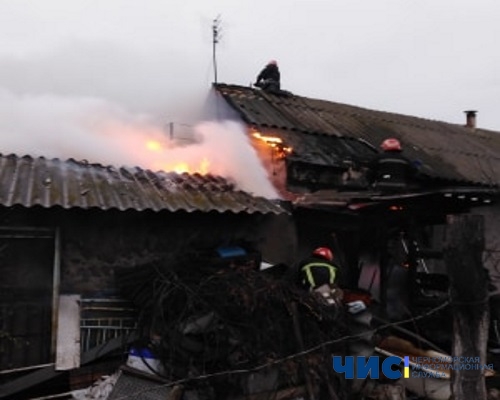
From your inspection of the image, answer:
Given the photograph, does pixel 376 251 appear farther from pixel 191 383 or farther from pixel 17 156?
pixel 17 156

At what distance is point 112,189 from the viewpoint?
735cm

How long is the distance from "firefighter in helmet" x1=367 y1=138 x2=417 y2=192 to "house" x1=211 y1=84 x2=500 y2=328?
1.02 ft

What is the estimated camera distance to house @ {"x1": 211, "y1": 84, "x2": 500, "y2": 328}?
27.7ft

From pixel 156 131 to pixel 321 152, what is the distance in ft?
11.7

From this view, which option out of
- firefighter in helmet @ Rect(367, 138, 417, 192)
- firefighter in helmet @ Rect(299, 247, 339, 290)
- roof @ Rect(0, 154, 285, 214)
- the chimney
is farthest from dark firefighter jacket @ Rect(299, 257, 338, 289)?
the chimney

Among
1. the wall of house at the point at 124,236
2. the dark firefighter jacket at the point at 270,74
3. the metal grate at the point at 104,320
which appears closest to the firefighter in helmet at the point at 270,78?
the dark firefighter jacket at the point at 270,74

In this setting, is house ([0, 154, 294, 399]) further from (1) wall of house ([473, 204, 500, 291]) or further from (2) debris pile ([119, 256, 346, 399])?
(1) wall of house ([473, 204, 500, 291])

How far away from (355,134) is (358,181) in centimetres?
194

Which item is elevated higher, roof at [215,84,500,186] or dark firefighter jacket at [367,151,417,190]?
roof at [215,84,500,186]

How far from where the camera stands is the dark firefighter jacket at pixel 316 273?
7.30 m

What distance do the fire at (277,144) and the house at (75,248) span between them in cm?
198

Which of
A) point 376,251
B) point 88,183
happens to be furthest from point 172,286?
point 376,251
